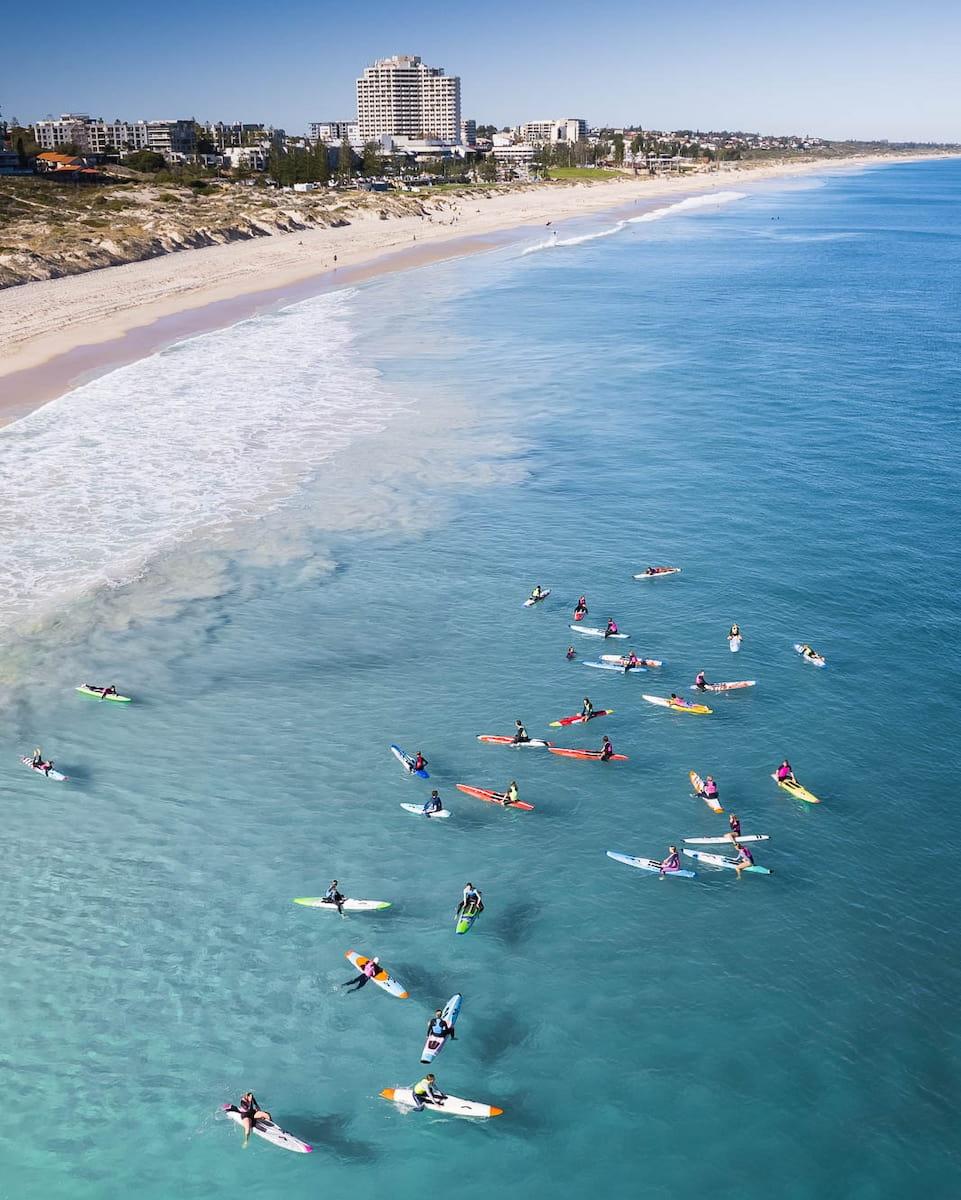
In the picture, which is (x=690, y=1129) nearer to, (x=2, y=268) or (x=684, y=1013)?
(x=684, y=1013)

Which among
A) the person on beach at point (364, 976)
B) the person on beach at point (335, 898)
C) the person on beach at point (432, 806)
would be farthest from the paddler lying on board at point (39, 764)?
the person on beach at point (364, 976)

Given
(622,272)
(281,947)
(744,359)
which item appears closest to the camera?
(281,947)

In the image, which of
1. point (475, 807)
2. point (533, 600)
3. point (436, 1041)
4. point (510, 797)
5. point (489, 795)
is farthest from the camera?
point (533, 600)

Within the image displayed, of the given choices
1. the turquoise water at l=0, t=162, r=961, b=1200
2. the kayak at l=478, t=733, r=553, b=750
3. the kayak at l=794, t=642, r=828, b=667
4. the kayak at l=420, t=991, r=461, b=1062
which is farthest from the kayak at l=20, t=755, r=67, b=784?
the kayak at l=794, t=642, r=828, b=667

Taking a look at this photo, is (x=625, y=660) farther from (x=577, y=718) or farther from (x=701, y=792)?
(x=701, y=792)

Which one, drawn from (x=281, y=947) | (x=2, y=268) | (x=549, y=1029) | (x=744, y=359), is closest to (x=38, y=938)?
(x=281, y=947)

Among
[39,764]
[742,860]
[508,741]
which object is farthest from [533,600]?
[39,764]
